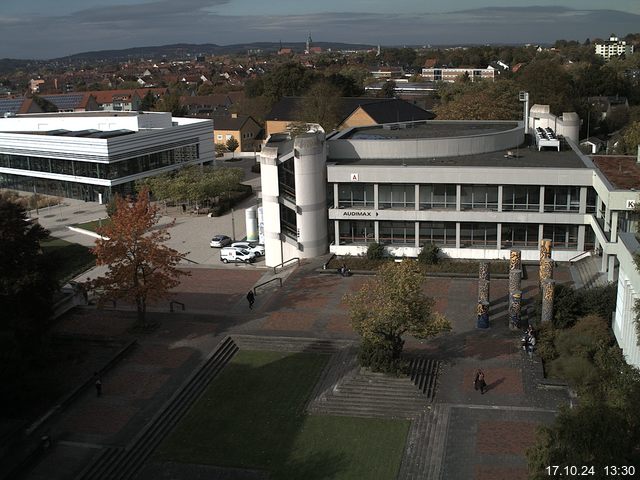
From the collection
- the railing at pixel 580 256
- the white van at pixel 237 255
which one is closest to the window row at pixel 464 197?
the railing at pixel 580 256

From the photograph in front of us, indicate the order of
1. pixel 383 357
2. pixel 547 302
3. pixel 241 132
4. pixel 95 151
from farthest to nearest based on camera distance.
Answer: pixel 241 132 < pixel 95 151 < pixel 547 302 < pixel 383 357

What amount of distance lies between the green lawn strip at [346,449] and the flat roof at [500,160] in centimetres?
2341

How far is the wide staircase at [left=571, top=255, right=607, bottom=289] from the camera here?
3847 cm

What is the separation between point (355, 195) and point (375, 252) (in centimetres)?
413

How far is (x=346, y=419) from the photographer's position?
26.9 m

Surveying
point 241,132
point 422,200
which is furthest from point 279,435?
point 241,132

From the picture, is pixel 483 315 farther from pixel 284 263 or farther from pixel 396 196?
pixel 284 263

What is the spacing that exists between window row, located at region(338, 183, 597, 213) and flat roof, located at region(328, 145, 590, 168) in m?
2.04

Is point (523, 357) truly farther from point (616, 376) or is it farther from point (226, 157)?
point (226, 157)

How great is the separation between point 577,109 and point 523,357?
64545 mm

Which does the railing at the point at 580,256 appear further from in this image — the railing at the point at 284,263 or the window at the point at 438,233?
the railing at the point at 284,263

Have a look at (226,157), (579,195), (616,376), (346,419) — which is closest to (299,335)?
(346,419)

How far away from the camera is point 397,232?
45.9 metres

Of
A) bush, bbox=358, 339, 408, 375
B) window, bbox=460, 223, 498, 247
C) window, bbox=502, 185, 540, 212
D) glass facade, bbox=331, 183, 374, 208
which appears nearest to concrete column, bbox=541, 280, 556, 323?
bush, bbox=358, 339, 408, 375
